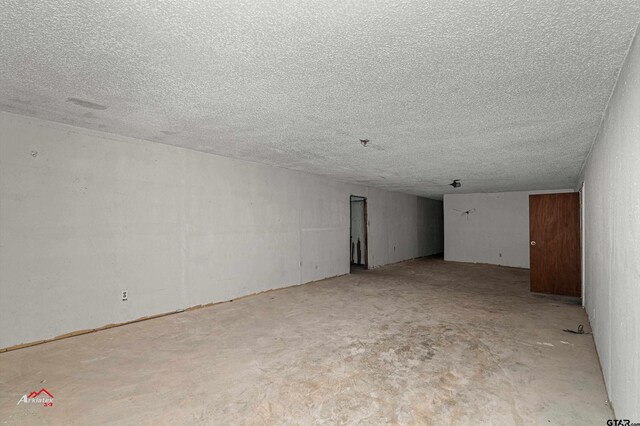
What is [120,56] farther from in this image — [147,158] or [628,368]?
[628,368]

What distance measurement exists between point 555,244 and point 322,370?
4.97 meters

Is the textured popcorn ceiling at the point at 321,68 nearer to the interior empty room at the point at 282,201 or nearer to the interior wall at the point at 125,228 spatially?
the interior empty room at the point at 282,201

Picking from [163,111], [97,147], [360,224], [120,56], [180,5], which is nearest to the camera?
[180,5]

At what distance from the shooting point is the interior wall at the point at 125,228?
10.5ft

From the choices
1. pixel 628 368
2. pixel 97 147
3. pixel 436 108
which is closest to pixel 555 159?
pixel 436 108

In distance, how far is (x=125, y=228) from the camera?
399 cm

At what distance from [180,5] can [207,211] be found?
369cm

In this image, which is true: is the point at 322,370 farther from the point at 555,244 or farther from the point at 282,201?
the point at 555,244

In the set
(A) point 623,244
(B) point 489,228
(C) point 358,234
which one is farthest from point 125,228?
(B) point 489,228

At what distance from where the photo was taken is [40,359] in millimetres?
2936

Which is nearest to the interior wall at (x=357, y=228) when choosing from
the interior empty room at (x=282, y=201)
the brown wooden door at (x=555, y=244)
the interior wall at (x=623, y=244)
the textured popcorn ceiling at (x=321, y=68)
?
the interior empty room at (x=282, y=201)

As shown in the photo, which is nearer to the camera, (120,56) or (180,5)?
(180,5)

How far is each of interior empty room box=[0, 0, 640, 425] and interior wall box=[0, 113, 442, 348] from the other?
23mm

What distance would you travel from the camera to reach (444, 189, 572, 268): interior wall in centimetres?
930
